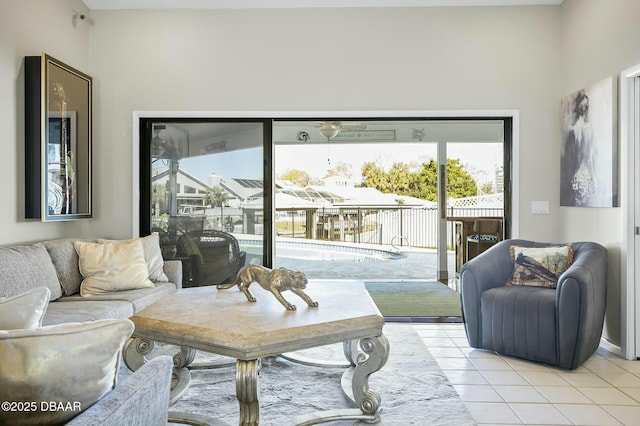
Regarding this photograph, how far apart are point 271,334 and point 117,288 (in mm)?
2065

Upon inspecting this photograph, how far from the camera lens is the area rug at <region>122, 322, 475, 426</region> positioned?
272cm

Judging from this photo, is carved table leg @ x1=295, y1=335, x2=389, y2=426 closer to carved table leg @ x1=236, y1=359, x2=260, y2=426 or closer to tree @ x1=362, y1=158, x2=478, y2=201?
carved table leg @ x1=236, y1=359, x2=260, y2=426

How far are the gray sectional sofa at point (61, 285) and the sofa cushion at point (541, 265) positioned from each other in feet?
9.11

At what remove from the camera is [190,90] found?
196 inches

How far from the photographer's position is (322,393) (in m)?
3.03

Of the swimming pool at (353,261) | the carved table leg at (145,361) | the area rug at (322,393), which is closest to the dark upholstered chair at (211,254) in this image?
the area rug at (322,393)

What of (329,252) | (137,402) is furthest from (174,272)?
(329,252)

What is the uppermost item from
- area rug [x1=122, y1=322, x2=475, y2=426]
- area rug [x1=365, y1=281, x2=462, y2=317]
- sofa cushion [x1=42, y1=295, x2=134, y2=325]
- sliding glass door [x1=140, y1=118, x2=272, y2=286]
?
sliding glass door [x1=140, y1=118, x2=272, y2=286]

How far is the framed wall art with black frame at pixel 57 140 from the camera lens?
395 centimetres

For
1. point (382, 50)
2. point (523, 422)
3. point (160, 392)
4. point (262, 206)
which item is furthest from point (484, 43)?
point (160, 392)

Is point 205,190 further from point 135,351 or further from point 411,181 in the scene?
point 411,181

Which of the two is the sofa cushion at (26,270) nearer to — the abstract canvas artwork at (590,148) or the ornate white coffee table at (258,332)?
the ornate white coffee table at (258,332)

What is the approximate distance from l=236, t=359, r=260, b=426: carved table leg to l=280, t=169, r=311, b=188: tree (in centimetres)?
670

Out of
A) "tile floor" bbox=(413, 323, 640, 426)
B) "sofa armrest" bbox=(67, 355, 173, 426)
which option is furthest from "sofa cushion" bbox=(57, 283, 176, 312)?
"sofa armrest" bbox=(67, 355, 173, 426)
